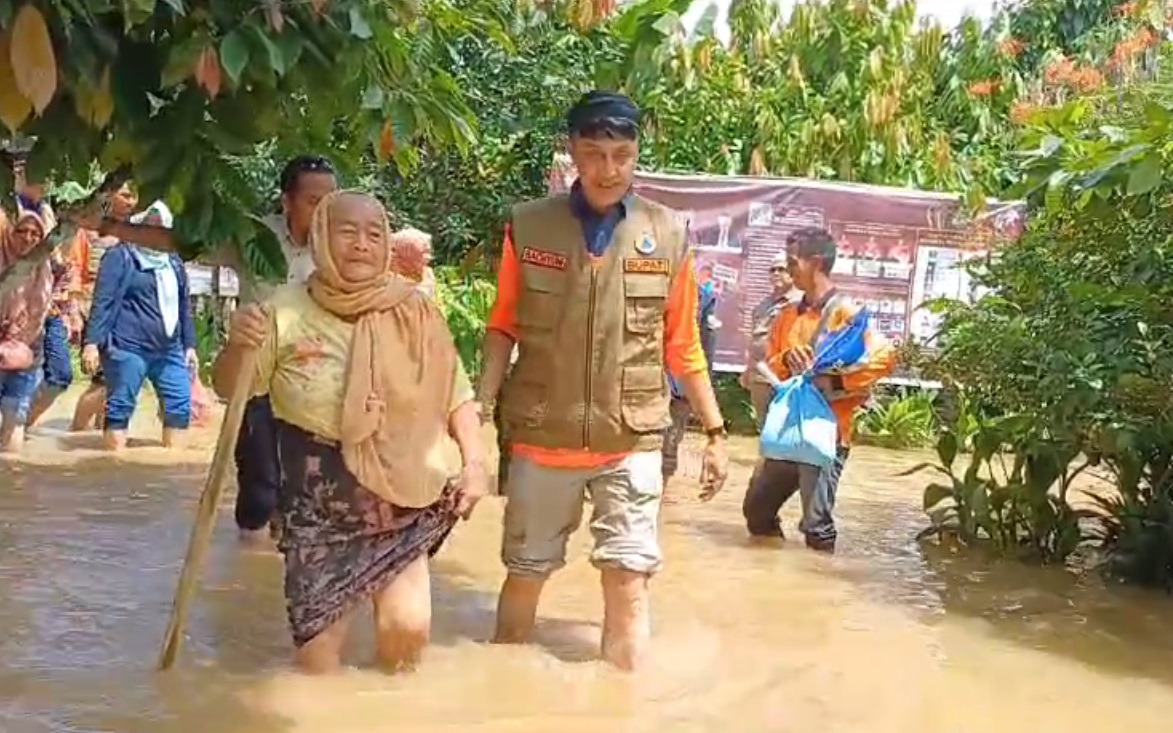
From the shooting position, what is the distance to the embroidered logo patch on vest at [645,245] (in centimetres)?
488

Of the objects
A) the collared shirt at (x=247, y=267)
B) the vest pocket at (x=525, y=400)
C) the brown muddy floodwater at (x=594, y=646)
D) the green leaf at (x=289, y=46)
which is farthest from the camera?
the vest pocket at (x=525, y=400)

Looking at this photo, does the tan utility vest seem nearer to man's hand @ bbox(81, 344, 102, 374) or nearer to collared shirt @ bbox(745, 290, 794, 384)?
collared shirt @ bbox(745, 290, 794, 384)

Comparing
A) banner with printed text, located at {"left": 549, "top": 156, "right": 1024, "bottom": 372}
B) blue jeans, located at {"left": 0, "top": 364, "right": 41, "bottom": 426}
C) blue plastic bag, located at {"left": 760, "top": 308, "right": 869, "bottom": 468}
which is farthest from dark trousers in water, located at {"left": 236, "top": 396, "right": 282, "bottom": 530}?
banner with printed text, located at {"left": 549, "top": 156, "right": 1024, "bottom": 372}

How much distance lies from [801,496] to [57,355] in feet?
15.7

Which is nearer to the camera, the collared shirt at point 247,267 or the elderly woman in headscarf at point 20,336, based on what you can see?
the collared shirt at point 247,267

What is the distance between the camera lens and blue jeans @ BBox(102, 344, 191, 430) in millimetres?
9008

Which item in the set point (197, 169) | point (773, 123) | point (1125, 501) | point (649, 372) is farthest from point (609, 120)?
point (773, 123)

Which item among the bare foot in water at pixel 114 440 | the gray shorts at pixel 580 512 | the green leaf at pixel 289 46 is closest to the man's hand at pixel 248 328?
the gray shorts at pixel 580 512

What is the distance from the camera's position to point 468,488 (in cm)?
462

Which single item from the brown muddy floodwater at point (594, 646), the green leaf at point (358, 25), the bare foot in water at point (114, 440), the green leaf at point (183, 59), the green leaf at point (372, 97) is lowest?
the brown muddy floodwater at point (594, 646)

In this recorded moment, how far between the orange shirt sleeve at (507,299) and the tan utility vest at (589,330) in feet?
0.15

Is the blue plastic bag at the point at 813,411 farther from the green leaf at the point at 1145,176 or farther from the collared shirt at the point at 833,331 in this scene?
the green leaf at the point at 1145,176

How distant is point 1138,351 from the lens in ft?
20.4

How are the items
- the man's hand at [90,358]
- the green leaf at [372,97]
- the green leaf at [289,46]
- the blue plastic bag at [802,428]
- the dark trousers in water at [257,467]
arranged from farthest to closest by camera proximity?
the man's hand at [90,358] → the blue plastic bag at [802,428] → the dark trousers in water at [257,467] → the green leaf at [372,97] → the green leaf at [289,46]
